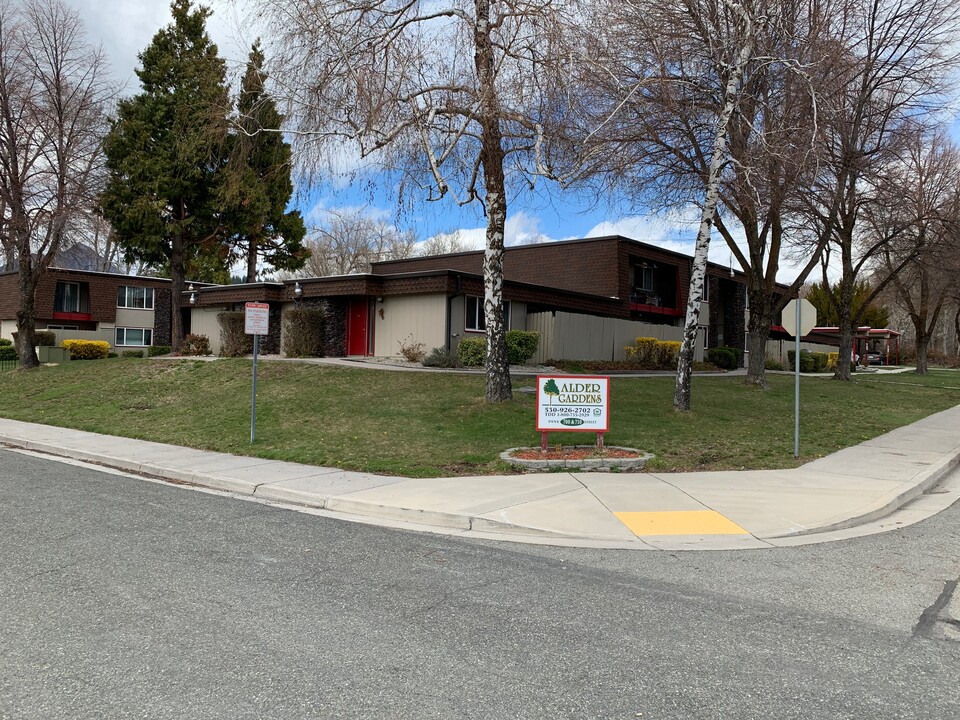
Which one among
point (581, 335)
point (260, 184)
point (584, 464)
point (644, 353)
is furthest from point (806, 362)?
point (584, 464)

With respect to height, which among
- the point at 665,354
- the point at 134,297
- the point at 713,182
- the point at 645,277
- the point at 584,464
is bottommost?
the point at 584,464

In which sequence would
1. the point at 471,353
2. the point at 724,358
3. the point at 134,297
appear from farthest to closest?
the point at 134,297, the point at 724,358, the point at 471,353

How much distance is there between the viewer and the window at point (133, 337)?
151ft


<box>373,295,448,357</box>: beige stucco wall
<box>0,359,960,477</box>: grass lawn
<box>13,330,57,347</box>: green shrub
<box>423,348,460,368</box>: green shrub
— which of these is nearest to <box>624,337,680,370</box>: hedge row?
<box>0,359,960,477</box>: grass lawn

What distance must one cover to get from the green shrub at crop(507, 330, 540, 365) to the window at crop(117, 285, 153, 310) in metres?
32.8

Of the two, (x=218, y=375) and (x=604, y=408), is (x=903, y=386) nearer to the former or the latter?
(x=604, y=408)

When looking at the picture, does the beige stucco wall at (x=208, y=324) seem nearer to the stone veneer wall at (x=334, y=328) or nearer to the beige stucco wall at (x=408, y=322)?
the stone veneer wall at (x=334, y=328)

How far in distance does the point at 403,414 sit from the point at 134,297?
38.3m

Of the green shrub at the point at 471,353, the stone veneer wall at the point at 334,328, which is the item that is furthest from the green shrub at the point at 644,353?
the stone veneer wall at the point at 334,328

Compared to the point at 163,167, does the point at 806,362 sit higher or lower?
lower

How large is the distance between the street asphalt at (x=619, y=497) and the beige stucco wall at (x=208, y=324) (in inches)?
809

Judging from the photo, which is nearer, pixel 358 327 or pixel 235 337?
pixel 358 327

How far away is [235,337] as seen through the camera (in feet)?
91.2

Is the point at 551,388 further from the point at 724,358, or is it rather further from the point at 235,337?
the point at 724,358
